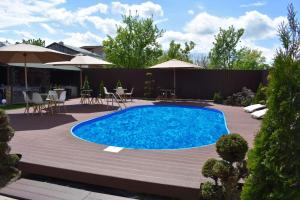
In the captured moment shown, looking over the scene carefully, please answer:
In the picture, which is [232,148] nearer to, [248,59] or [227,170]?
[227,170]

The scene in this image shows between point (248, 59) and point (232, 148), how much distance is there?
4075 cm

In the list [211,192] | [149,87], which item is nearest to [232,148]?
[211,192]

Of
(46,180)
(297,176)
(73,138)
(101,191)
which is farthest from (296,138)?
(73,138)

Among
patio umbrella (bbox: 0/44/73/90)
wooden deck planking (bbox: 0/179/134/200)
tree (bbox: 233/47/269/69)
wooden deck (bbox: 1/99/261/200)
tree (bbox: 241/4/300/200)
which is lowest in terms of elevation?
wooden deck planking (bbox: 0/179/134/200)

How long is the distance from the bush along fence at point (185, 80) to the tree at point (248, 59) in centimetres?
2223

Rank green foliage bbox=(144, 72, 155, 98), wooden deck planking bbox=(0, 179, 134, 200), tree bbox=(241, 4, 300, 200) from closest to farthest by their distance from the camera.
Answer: tree bbox=(241, 4, 300, 200) < wooden deck planking bbox=(0, 179, 134, 200) < green foliage bbox=(144, 72, 155, 98)

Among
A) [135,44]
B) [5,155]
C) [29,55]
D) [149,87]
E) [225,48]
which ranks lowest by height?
[5,155]

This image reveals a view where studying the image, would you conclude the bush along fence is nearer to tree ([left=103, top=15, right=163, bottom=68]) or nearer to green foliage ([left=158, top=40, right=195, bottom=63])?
tree ([left=103, top=15, right=163, bottom=68])

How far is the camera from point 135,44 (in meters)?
34.2

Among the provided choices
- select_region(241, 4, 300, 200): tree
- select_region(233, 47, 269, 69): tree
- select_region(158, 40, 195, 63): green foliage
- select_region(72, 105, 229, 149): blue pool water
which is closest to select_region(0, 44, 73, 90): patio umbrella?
select_region(72, 105, 229, 149): blue pool water

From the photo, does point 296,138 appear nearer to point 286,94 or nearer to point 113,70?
point 286,94

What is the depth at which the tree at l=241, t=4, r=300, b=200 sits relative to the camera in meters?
2.46

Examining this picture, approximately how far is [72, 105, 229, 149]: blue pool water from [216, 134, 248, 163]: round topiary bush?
3727 mm

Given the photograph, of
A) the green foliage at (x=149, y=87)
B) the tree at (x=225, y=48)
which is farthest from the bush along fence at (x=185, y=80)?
the tree at (x=225, y=48)
